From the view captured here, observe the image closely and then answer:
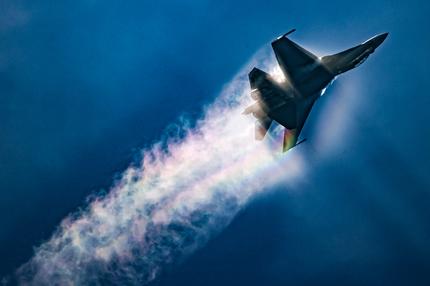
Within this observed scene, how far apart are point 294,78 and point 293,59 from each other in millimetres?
1837

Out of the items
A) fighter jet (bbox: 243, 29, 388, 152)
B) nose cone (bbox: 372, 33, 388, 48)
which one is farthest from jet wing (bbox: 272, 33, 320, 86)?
nose cone (bbox: 372, 33, 388, 48)

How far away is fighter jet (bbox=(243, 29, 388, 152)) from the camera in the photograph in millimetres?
32312

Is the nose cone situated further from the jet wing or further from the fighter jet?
the jet wing

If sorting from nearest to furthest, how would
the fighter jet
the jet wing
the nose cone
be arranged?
the nose cone, the jet wing, the fighter jet

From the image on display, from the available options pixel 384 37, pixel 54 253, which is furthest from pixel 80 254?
pixel 384 37

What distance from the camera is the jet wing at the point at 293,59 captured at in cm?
3198

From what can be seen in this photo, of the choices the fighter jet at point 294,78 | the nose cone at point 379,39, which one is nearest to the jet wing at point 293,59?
the fighter jet at point 294,78

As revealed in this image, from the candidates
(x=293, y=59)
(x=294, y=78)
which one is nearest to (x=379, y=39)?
(x=293, y=59)

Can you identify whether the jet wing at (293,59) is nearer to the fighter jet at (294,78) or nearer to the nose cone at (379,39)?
the fighter jet at (294,78)

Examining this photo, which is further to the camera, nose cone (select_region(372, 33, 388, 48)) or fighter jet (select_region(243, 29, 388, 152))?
fighter jet (select_region(243, 29, 388, 152))

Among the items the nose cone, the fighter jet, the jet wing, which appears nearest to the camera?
the nose cone

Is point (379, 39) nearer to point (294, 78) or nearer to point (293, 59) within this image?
point (293, 59)

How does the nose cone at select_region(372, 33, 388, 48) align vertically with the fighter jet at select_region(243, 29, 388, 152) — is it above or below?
below

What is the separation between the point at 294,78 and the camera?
33438 mm
